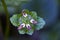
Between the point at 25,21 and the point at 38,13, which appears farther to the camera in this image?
the point at 38,13

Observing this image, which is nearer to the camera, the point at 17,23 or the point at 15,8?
the point at 17,23

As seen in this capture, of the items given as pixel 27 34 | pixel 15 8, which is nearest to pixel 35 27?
pixel 27 34

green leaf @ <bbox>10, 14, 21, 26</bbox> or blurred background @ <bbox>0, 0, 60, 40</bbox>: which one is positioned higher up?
green leaf @ <bbox>10, 14, 21, 26</bbox>

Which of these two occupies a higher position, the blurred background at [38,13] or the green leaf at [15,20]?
the green leaf at [15,20]

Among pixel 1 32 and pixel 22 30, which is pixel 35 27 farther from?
pixel 1 32

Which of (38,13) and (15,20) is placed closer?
(15,20)

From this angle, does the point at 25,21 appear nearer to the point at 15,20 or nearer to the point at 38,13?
the point at 15,20

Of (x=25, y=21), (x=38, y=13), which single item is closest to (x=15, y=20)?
(x=25, y=21)

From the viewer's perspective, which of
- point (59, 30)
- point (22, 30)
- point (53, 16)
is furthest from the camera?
point (53, 16)
